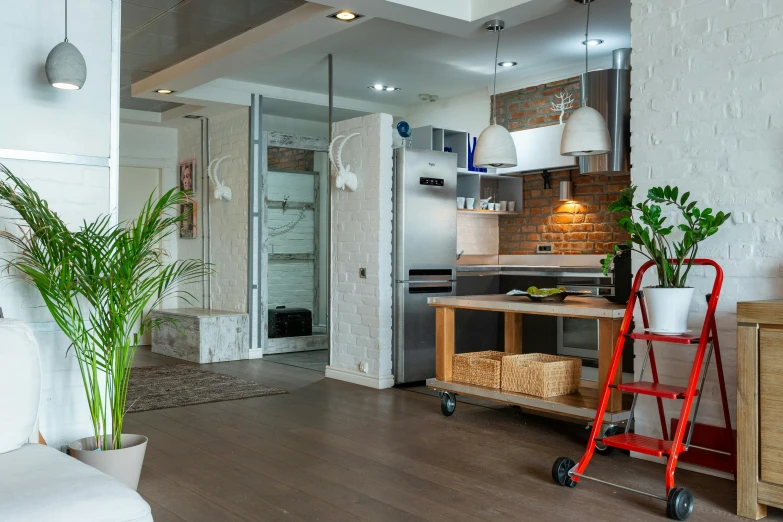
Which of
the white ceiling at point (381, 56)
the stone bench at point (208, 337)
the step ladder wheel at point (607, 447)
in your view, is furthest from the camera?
the stone bench at point (208, 337)

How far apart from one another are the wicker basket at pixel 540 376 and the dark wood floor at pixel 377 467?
0.81ft

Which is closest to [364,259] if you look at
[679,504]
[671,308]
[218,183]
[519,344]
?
[519,344]

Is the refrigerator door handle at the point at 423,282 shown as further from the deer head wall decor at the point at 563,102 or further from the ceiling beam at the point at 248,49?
the deer head wall decor at the point at 563,102

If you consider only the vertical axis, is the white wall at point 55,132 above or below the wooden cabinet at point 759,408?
above

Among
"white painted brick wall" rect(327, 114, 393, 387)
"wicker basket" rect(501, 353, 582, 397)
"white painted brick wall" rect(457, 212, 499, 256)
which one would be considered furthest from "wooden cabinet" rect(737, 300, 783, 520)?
"white painted brick wall" rect(457, 212, 499, 256)

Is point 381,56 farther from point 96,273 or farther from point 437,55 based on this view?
point 96,273

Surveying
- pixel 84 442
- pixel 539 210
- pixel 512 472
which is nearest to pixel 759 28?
pixel 512 472

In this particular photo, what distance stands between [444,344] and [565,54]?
3.09 metres

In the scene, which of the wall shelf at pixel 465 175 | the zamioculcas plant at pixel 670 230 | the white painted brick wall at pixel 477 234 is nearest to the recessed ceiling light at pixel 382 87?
the wall shelf at pixel 465 175

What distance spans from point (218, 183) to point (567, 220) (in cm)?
359

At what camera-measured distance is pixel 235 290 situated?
7734 millimetres

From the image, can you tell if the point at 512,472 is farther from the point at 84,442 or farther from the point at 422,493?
the point at 84,442

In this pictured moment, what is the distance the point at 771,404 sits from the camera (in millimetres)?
2764

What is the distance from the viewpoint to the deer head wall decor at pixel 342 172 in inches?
229
